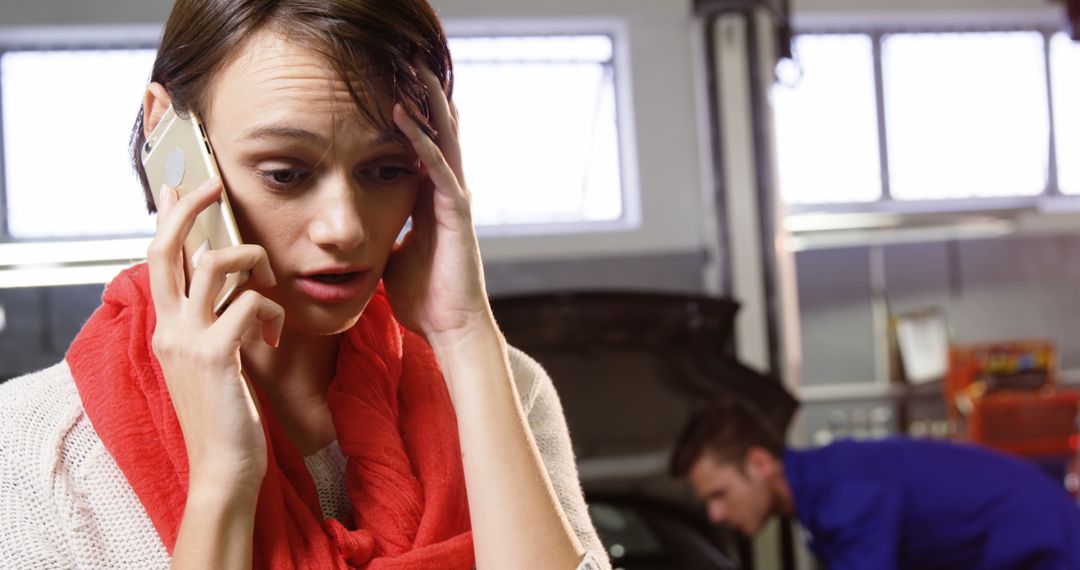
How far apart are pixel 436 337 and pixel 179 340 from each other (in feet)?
0.86

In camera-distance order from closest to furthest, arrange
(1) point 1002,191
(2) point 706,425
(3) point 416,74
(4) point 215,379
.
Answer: (4) point 215,379 < (3) point 416,74 < (2) point 706,425 < (1) point 1002,191

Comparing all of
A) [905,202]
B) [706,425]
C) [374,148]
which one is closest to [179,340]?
[374,148]

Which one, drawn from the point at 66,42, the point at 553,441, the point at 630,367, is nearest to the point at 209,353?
the point at 553,441

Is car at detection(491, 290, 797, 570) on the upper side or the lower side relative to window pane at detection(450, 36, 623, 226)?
lower

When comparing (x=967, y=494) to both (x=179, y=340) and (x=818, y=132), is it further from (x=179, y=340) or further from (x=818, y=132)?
(x=179, y=340)

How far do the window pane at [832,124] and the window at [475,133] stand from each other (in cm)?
81

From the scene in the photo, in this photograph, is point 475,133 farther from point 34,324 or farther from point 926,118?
point 926,118

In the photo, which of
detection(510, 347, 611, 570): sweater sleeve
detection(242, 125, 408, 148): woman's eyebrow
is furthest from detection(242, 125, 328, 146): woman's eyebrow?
detection(510, 347, 611, 570): sweater sleeve

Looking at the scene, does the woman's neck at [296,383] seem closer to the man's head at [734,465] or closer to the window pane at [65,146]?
the man's head at [734,465]

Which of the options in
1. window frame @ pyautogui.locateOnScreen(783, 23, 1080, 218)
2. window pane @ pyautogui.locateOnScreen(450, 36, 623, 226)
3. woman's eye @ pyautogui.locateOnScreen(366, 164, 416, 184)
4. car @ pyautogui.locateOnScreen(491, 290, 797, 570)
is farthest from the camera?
window frame @ pyautogui.locateOnScreen(783, 23, 1080, 218)

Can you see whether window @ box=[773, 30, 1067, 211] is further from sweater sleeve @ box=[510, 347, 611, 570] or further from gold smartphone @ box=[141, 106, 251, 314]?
gold smartphone @ box=[141, 106, 251, 314]

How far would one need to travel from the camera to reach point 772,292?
3.32 m

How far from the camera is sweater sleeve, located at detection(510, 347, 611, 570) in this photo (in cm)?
109

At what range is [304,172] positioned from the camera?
944 mm
